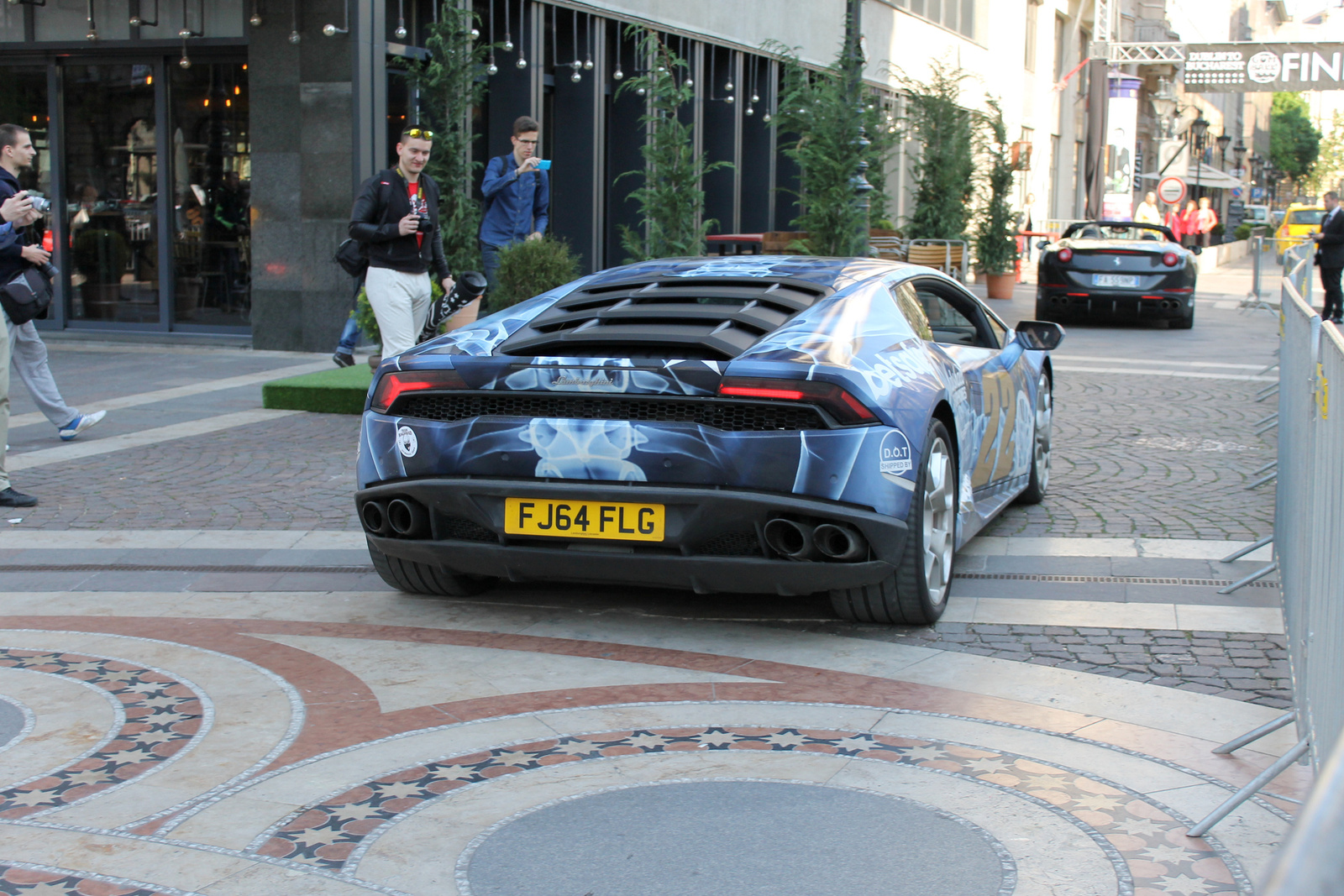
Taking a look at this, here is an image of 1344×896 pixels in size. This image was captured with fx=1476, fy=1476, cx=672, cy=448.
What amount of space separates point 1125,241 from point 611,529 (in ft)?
51.4

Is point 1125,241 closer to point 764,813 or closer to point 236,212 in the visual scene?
point 236,212

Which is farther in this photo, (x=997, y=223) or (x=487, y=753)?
(x=997, y=223)

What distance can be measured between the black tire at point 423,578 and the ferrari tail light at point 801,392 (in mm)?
1472

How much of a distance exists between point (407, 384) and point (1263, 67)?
4282 centimetres

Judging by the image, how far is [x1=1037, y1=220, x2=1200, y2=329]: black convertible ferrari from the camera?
1830cm

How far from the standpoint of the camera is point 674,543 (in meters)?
4.56

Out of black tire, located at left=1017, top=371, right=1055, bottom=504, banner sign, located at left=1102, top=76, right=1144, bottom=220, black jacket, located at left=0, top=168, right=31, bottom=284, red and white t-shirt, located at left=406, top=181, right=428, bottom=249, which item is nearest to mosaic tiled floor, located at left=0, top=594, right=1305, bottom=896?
black tire, located at left=1017, top=371, right=1055, bottom=504

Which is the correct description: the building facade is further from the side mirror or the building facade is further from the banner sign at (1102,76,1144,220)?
the banner sign at (1102,76,1144,220)

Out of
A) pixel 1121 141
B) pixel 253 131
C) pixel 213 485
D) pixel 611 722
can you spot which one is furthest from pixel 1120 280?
pixel 1121 141

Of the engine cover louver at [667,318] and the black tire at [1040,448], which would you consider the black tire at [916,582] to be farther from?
the black tire at [1040,448]

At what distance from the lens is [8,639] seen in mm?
4867

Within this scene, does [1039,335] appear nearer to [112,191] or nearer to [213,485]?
[213,485]

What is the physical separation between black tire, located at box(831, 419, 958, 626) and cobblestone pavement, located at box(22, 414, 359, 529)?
8.91ft

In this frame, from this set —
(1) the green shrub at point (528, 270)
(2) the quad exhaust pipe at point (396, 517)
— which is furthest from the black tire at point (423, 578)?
(1) the green shrub at point (528, 270)
